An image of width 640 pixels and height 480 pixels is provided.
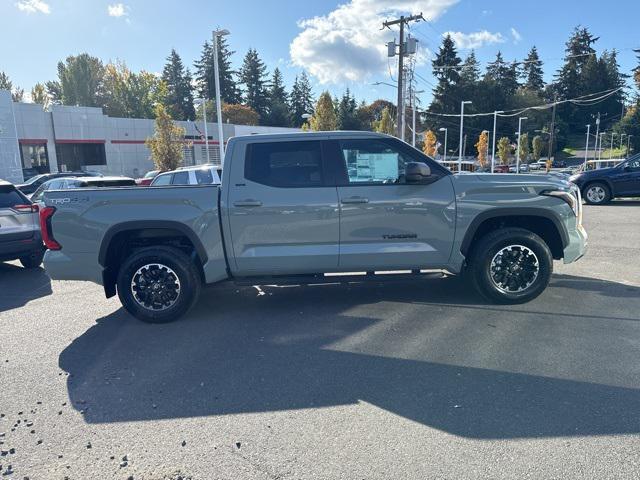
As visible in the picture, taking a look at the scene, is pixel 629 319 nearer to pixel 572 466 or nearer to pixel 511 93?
pixel 572 466

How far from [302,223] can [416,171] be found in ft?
4.44

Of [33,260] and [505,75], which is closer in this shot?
[33,260]

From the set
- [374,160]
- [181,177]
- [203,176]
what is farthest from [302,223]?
[181,177]

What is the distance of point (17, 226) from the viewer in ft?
25.2

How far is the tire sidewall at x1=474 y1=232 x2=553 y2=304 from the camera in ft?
17.0

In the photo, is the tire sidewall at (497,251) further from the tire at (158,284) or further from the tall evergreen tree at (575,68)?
the tall evergreen tree at (575,68)

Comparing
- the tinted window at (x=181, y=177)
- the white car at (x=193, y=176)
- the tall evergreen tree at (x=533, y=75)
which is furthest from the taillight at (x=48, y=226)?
the tall evergreen tree at (x=533, y=75)

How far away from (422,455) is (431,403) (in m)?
0.62

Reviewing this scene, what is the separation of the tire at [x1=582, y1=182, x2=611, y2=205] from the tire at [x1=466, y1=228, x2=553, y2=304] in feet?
40.8

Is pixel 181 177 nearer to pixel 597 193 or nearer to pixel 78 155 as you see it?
pixel 597 193

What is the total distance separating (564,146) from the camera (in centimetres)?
9494

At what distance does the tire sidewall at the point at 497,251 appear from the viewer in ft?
17.0

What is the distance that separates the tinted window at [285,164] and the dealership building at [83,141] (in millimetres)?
29815

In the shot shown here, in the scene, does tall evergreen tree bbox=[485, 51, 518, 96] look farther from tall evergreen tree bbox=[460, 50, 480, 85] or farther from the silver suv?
the silver suv
